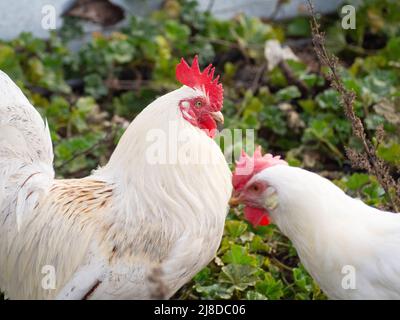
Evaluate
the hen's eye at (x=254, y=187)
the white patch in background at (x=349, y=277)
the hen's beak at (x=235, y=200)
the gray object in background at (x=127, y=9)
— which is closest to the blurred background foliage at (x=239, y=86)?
the gray object in background at (x=127, y=9)

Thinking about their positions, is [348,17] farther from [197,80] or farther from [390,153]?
[197,80]

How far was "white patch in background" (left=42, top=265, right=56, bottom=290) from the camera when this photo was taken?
12.2ft

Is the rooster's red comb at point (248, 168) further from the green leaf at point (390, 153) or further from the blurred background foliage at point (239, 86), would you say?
the green leaf at point (390, 153)

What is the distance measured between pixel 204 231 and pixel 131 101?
2.99 m

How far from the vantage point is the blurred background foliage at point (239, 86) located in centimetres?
493

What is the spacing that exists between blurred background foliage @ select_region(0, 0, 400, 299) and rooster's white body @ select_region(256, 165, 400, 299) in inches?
26.7

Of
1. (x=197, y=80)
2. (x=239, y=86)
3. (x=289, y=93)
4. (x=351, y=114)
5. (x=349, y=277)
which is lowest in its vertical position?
(x=349, y=277)

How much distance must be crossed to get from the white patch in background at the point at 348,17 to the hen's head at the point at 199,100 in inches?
126

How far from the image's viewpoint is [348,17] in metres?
7.09

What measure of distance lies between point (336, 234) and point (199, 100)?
84 centimetres

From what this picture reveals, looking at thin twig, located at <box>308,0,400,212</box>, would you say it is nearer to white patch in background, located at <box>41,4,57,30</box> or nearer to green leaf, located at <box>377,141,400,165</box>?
green leaf, located at <box>377,141,400,165</box>

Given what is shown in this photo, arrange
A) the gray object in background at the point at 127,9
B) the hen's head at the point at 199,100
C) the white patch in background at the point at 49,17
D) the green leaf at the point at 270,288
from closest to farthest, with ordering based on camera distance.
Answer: the hen's head at the point at 199,100, the green leaf at the point at 270,288, the white patch in background at the point at 49,17, the gray object in background at the point at 127,9

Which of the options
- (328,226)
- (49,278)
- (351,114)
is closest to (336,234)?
(328,226)
